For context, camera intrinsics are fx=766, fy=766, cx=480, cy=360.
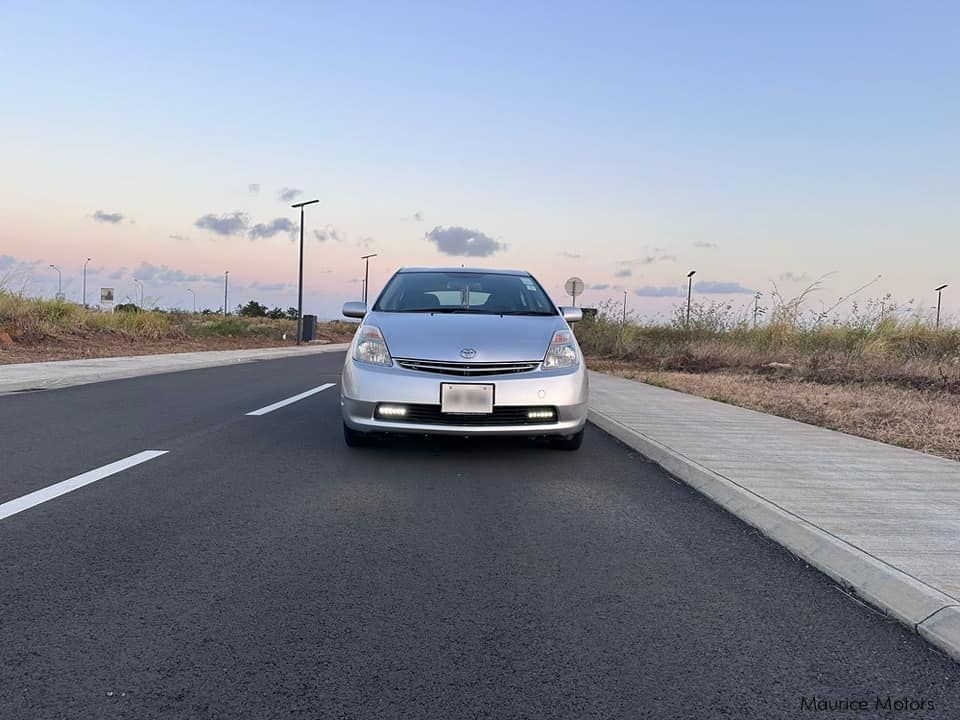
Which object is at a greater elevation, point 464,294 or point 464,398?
point 464,294

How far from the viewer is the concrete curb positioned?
119 inches

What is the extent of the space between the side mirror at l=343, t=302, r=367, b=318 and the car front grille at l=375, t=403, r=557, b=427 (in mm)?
1796

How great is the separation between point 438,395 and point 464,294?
191 centimetres

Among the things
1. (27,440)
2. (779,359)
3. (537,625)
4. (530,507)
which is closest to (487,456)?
(530,507)

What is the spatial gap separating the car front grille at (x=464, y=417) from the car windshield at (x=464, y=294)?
137 cm

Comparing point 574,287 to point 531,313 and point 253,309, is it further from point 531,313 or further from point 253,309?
point 253,309

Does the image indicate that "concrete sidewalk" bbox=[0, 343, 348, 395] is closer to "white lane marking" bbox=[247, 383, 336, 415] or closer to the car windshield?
"white lane marking" bbox=[247, 383, 336, 415]

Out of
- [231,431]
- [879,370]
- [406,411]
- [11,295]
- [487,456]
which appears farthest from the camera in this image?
[11,295]

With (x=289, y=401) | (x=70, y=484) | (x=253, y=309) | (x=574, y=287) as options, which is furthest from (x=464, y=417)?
(x=253, y=309)

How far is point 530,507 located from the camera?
16.4ft

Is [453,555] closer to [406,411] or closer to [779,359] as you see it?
[406,411]

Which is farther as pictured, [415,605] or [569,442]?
[569,442]

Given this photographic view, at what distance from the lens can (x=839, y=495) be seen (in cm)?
503

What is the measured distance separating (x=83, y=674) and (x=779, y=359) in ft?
58.8
